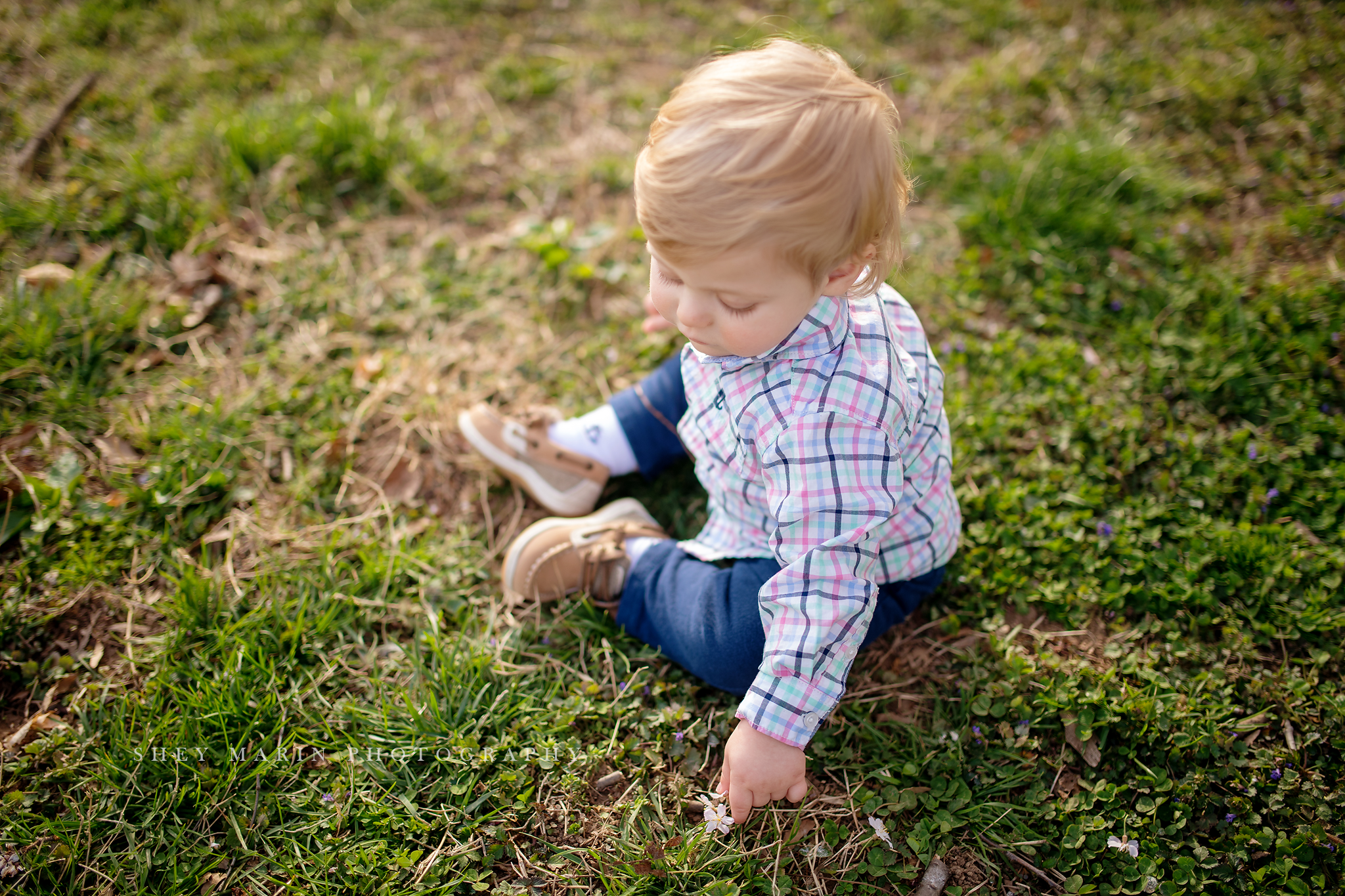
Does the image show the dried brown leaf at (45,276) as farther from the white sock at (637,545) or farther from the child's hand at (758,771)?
the child's hand at (758,771)

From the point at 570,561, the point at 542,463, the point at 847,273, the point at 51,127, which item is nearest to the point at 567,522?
the point at 570,561

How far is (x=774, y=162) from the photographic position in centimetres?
142

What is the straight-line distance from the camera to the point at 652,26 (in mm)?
4336

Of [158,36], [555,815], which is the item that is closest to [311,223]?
[158,36]

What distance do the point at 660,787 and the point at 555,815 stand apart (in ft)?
0.91

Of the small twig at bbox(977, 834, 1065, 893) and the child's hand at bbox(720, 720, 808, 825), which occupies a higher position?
the child's hand at bbox(720, 720, 808, 825)

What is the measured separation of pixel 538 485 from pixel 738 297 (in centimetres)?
119

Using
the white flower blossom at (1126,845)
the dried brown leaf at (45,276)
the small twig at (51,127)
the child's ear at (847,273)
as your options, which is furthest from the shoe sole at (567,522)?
the small twig at (51,127)

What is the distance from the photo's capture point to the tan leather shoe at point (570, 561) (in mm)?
2291

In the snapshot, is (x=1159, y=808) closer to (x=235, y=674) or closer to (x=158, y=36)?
(x=235, y=674)

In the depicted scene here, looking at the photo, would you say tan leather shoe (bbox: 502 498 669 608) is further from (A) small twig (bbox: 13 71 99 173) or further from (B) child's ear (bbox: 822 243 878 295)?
(A) small twig (bbox: 13 71 99 173)

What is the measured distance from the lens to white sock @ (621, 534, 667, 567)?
2305 millimetres

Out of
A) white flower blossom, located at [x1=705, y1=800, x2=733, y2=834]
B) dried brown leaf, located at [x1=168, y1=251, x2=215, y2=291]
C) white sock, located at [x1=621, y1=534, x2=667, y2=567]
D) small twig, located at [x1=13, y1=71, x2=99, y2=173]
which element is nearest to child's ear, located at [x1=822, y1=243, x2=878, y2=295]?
white sock, located at [x1=621, y1=534, x2=667, y2=567]

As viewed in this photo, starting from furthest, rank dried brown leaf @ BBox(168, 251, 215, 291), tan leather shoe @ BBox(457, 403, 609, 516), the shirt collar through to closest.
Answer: dried brown leaf @ BBox(168, 251, 215, 291) → tan leather shoe @ BBox(457, 403, 609, 516) → the shirt collar
